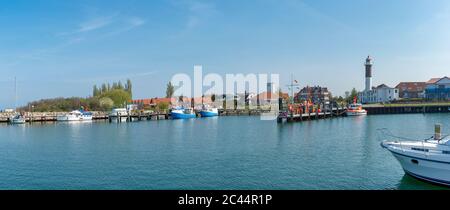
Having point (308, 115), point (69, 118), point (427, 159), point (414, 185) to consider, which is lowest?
point (414, 185)

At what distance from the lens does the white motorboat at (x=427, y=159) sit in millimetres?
13523

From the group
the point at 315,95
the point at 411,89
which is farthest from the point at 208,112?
the point at 411,89

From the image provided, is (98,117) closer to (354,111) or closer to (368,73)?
(354,111)

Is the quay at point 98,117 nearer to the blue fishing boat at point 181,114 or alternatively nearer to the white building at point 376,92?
the blue fishing boat at point 181,114

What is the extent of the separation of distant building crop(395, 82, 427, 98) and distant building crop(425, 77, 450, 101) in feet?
19.9

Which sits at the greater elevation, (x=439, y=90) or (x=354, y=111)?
(x=439, y=90)

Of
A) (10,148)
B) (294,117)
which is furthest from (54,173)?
(294,117)

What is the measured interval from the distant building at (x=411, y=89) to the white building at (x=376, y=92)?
549cm

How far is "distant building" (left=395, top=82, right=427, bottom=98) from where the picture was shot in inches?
4358

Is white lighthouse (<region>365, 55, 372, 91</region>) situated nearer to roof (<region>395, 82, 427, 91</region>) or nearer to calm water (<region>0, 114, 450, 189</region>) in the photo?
roof (<region>395, 82, 427, 91</region>)

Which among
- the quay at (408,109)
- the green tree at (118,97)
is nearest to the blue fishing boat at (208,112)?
the green tree at (118,97)

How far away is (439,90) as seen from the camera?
100m

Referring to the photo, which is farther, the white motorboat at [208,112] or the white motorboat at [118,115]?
the white motorboat at [208,112]

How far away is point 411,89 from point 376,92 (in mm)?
13129
